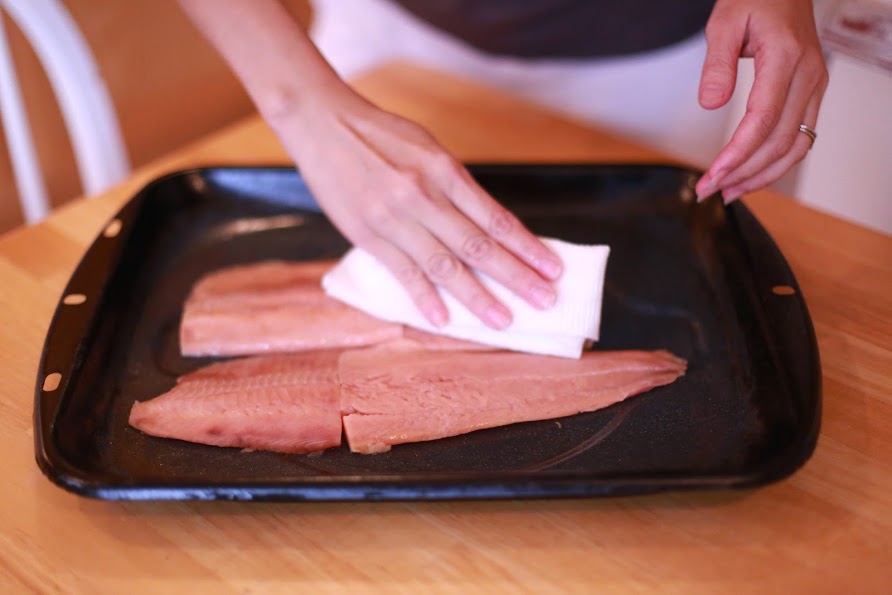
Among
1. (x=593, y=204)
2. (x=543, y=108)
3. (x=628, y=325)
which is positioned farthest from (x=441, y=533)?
(x=543, y=108)

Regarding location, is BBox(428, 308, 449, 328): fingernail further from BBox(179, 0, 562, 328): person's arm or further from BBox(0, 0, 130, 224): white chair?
BBox(0, 0, 130, 224): white chair

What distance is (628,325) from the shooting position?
125 centimetres

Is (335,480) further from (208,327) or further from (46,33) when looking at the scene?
(46,33)

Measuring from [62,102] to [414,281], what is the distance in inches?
43.6

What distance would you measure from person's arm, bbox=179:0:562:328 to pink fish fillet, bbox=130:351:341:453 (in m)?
0.21

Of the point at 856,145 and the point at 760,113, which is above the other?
the point at 760,113

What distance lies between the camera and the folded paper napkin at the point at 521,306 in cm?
117

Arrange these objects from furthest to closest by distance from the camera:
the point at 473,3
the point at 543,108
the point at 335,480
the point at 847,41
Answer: the point at 543,108 → the point at 473,3 → the point at 847,41 → the point at 335,480

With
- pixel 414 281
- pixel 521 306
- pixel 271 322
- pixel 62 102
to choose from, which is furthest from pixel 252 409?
pixel 62 102

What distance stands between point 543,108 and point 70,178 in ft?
4.09

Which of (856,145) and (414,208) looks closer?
(414,208)

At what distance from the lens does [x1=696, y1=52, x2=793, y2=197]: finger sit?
1084 mm

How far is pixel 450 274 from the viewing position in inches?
46.6

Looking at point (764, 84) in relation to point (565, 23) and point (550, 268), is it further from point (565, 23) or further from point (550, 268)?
point (565, 23)
